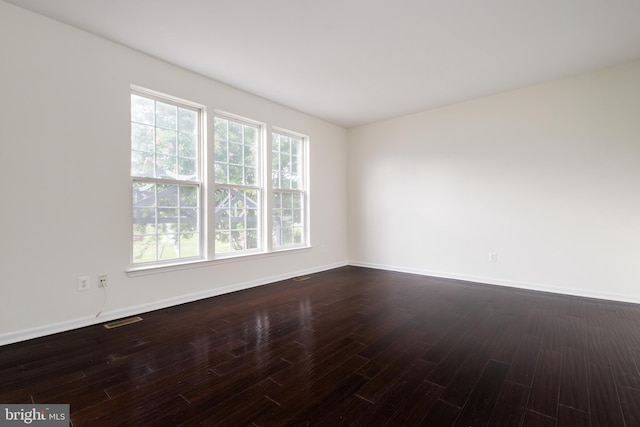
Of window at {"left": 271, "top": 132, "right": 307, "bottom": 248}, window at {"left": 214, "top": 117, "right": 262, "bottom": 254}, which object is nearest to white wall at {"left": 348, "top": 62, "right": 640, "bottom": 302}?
window at {"left": 271, "top": 132, "right": 307, "bottom": 248}

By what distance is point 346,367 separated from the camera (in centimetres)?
200

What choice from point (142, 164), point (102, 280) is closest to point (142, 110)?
point (142, 164)

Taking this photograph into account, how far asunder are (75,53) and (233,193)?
2.14 m

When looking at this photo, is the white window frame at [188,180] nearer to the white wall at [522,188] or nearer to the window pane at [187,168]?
the window pane at [187,168]

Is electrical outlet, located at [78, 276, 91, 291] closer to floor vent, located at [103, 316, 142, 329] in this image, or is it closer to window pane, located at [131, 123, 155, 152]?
floor vent, located at [103, 316, 142, 329]

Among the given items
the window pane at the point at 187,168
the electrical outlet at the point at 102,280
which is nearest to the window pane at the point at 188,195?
the window pane at the point at 187,168

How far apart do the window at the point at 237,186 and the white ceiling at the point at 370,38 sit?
0.66m

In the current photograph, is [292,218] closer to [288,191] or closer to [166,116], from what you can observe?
[288,191]

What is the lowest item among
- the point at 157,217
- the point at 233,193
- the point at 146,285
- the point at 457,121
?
the point at 146,285

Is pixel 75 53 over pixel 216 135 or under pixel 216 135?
over

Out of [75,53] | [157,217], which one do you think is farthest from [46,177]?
[75,53]

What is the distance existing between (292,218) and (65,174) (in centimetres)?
305

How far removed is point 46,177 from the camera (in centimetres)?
254

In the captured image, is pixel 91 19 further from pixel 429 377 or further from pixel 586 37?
pixel 586 37
